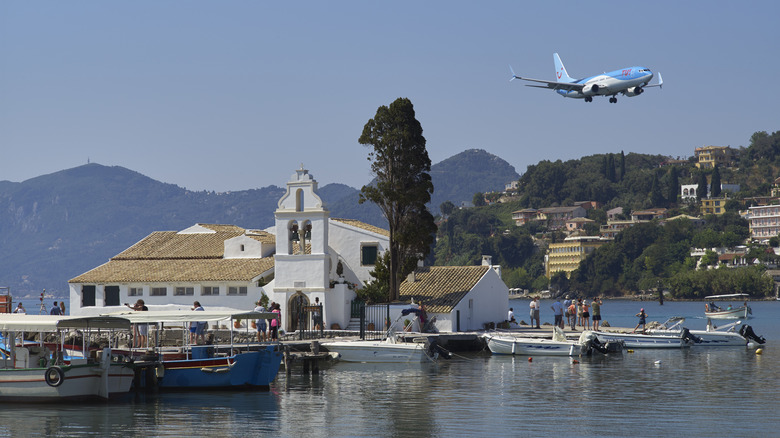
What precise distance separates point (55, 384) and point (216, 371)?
5013 mm

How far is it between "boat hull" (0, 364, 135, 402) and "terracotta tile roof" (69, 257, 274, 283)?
18903 millimetres

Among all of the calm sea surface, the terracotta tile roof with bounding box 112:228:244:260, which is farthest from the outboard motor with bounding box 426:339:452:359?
the terracotta tile roof with bounding box 112:228:244:260

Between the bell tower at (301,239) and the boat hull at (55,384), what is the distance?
17.9 metres

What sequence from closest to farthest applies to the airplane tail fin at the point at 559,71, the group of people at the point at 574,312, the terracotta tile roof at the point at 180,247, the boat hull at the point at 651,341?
the boat hull at the point at 651,341 → the group of people at the point at 574,312 → the terracotta tile roof at the point at 180,247 → the airplane tail fin at the point at 559,71

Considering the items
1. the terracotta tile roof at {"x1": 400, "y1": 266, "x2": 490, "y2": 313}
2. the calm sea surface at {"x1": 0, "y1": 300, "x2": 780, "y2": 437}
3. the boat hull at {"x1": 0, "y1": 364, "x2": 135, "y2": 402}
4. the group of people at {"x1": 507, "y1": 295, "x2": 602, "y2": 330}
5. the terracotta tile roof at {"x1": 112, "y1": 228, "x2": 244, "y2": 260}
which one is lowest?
the calm sea surface at {"x1": 0, "y1": 300, "x2": 780, "y2": 437}

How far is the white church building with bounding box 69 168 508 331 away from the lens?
4741 cm

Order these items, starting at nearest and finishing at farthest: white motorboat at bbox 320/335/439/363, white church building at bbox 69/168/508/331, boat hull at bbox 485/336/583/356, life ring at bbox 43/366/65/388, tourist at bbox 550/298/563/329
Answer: life ring at bbox 43/366/65/388 → white motorboat at bbox 320/335/439/363 → boat hull at bbox 485/336/583/356 → white church building at bbox 69/168/508/331 → tourist at bbox 550/298/563/329

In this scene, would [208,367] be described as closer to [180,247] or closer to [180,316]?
[180,316]

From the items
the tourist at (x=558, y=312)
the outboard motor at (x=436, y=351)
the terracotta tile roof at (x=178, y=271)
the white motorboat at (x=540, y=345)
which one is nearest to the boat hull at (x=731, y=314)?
the tourist at (x=558, y=312)

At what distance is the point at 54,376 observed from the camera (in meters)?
Answer: 28.6

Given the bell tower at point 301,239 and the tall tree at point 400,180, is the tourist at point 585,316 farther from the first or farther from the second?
the bell tower at point 301,239

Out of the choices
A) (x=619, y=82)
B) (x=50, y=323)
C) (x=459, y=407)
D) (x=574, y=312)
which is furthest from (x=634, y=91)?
(x=50, y=323)

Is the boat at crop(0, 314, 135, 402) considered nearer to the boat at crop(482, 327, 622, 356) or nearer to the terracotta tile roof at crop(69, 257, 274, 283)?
the terracotta tile roof at crop(69, 257, 274, 283)

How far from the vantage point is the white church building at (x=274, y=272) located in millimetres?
47406
